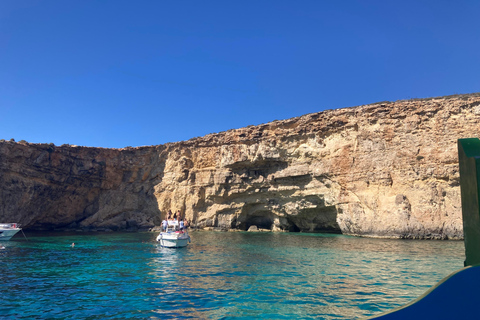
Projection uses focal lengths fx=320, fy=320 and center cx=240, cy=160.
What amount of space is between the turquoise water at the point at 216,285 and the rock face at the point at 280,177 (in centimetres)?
1210

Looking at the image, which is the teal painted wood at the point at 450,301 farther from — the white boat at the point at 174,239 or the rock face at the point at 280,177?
the rock face at the point at 280,177

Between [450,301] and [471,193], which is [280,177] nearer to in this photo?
[471,193]

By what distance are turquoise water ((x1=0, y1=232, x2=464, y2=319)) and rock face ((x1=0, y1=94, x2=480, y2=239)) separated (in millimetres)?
12104

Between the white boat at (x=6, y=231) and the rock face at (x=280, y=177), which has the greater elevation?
the rock face at (x=280, y=177)

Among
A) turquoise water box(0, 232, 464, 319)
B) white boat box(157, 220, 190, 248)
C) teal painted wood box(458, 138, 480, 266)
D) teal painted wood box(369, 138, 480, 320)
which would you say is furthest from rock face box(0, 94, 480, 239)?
teal painted wood box(369, 138, 480, 320)

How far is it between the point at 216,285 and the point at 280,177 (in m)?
26.8

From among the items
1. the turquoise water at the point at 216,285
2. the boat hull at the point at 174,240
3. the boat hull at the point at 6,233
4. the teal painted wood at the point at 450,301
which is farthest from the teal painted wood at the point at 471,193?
the boat hull at the point at 6,233

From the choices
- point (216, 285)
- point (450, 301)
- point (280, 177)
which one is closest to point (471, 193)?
point (450, 301)

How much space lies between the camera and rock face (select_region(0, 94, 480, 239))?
27.4 meters

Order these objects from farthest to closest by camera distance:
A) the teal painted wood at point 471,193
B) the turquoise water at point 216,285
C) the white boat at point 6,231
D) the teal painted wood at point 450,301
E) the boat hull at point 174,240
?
the white boat at point 6,231, the boat hull at point 174,240, the turquoise water at point 216,285, the teal painted wood at point 471,193, the teal painted wood at point 450,301

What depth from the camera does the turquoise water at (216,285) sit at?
7695 millimetres

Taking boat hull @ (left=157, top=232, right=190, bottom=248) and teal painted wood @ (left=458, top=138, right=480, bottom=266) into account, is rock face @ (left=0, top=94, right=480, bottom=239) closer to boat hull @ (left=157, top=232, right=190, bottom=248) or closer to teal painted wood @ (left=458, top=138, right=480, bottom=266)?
boat hull @ (left=157, top=232, right=190, bottom=248)

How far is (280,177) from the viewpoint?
36.4 m

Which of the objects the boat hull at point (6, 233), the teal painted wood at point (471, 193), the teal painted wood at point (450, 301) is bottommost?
the boat hull at point (6, 233)
